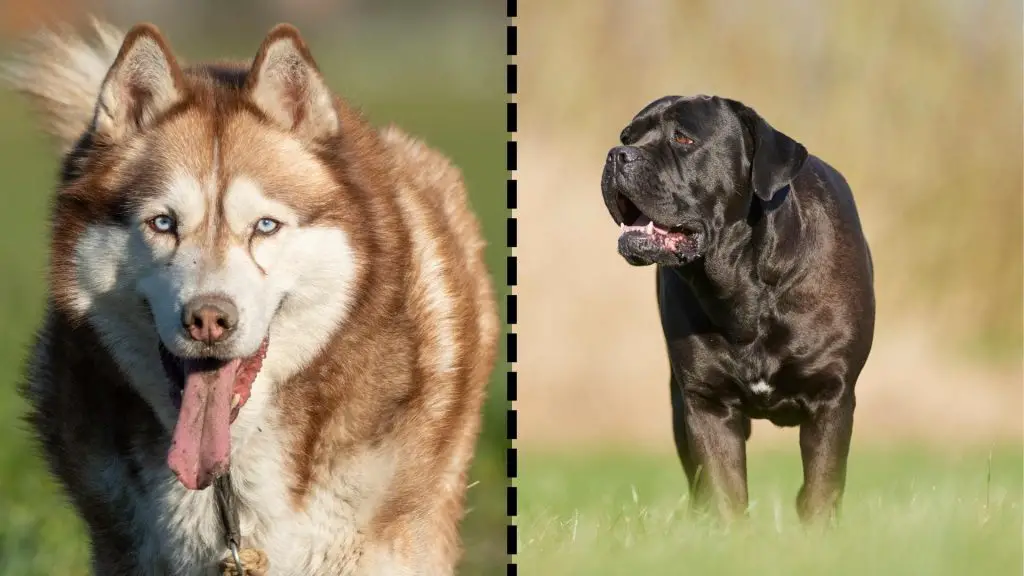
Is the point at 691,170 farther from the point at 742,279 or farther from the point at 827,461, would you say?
the point at 827,461

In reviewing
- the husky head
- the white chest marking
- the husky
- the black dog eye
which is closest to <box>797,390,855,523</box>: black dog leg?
the white chest marking

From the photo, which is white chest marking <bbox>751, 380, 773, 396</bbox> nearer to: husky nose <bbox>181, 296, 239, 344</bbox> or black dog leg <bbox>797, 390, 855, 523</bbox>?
black dog leg <bbox>797, 390, 855, 523</bbox>

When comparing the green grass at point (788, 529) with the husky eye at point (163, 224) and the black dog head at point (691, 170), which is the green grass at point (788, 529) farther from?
the husky eye at point (163, 224)

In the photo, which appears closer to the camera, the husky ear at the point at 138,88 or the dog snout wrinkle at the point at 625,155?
the husky ear at the point at 138,88

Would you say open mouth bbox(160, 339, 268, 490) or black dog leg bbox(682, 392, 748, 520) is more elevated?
open mouth bbox(160, 339, 268, 490)

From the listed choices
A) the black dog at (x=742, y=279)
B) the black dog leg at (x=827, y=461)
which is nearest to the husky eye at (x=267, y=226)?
the black dog at (x=742, y=279)

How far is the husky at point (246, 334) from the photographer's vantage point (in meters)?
3.64

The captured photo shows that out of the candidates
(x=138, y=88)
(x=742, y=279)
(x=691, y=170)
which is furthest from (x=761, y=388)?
(x=138, y=88)

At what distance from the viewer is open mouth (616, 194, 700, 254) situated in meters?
4.78

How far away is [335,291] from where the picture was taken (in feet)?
12.7

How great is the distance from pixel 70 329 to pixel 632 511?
7.00 feet

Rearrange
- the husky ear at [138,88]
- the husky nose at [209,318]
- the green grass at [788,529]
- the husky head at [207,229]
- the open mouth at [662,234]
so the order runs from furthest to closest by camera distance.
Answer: the open mouth at [662,234] → the green grass at [788,529] → the husky ear at [138,88] → the husky head at [207,229] → the husky nose at [209,318]

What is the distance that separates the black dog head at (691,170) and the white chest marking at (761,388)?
1.73 feet

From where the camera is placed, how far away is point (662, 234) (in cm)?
481
